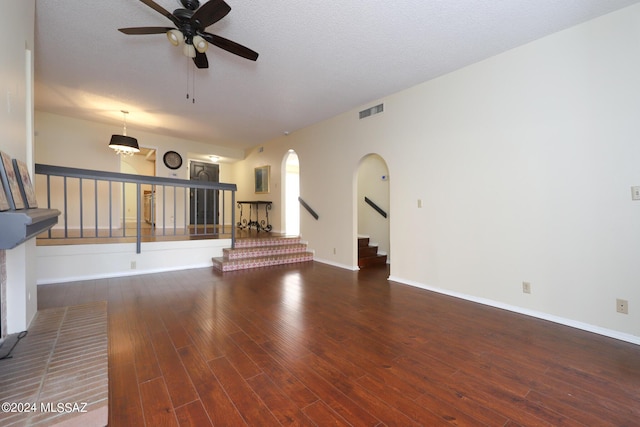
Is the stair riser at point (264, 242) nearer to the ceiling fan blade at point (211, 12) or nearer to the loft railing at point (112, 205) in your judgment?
the loft railing at point (112, 205)

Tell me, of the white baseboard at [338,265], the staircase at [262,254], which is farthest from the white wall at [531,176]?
the staircase at [262,254]

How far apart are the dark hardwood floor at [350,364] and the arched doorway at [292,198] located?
4252 mm

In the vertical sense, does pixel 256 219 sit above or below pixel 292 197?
below

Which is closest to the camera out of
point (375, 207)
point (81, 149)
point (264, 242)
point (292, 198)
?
point (264, 242)

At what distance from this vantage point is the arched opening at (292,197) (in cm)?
735

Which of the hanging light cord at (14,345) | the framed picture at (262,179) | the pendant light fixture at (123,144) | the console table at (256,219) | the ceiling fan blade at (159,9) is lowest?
the hanging light cord at (14,345)

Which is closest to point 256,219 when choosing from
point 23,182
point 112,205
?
point 112,205

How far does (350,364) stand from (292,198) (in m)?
6.18

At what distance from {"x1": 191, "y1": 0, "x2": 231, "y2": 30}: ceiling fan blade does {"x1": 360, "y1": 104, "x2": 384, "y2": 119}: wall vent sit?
2.85 metres

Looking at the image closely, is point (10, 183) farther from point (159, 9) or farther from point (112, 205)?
point (112, 205)

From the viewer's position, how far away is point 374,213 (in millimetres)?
5820

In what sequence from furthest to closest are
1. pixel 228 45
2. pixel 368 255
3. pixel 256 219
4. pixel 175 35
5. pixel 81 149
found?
1. pixel 256 219
2. pixel 81 149
3. pixel 368 255
4. pixel 228 45
5. pixel 175 35

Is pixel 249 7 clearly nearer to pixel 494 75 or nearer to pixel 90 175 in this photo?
pixel 494 75

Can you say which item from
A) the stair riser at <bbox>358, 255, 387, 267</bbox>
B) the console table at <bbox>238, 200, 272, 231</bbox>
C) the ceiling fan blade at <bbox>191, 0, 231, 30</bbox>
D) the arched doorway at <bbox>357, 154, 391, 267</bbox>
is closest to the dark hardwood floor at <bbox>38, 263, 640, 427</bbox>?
the stair riser at <bbox>358, 255, 387, 267</bbox>
